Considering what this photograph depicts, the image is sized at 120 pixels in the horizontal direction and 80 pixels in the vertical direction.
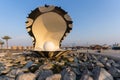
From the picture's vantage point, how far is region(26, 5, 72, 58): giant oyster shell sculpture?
12.0 m

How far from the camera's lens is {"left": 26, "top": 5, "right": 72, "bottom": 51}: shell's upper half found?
39.4ft

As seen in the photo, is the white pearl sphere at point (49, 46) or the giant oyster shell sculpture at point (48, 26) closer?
the white pearl sphere at point (49, 46)

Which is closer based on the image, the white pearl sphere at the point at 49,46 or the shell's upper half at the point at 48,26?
the white pearl sphere at the point at 49,46

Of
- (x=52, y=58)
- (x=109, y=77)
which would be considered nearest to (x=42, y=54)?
(x=52, y=58)

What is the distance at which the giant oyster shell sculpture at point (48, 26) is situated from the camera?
12000 millimetres

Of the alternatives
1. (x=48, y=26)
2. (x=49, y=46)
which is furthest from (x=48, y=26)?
(x=49, y=46)

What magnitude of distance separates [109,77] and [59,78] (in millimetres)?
1594

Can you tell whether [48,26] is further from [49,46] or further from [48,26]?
[49,46]

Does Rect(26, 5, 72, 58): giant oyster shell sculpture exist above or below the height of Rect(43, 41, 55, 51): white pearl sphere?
above

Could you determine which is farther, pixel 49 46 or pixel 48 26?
pixel 48 26

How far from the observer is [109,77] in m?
6.47

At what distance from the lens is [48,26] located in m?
13.3

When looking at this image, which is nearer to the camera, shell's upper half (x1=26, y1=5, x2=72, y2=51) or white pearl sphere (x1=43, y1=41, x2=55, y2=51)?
white pearl sphere (x1=43, y1=41, x2=55, y2=51)

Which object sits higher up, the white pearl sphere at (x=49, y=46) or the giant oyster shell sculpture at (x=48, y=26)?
the giant oyster shell sculpture at (x=48, y=26)
